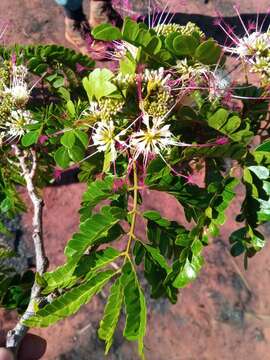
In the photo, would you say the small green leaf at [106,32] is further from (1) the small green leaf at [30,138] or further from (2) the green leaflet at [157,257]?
(2) the green leaflet at [157,257]

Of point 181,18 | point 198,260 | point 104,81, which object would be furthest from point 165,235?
point 181,18

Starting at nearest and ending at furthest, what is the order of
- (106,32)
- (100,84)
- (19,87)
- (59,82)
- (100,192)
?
(106,32), (100,84), (100,192), (19,87), (59,82)

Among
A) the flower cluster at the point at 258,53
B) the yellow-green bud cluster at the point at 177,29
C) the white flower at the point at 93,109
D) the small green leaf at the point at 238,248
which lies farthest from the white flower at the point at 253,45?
the small green leaf at the point at 238,248

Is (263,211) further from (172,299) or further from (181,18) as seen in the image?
(181,18)

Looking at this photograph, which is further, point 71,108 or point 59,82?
point 59,82

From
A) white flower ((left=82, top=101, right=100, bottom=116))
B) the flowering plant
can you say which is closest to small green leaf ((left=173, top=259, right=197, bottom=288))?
the flowering plant

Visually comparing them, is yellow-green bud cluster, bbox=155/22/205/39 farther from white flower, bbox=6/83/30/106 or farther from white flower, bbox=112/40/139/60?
white flower, bbox=6/83/30/106

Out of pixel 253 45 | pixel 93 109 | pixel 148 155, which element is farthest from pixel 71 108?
pixel 253 45

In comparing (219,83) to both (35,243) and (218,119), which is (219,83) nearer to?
(218,119)

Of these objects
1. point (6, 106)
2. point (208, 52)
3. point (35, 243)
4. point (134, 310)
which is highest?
point (208, 52)
